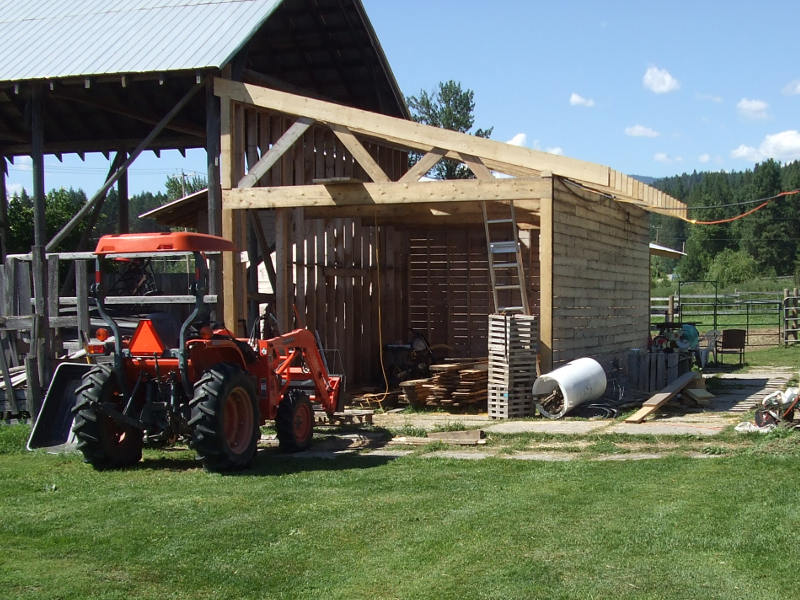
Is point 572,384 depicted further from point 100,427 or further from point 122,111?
point 122,111

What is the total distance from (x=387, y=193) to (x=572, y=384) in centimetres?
400

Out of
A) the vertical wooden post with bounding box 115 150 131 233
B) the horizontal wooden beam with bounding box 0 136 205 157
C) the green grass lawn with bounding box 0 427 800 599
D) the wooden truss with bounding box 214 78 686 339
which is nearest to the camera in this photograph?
the green grass lawn with bounding box 0 427 800 599

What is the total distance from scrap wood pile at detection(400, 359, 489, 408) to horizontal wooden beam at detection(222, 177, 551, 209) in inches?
109

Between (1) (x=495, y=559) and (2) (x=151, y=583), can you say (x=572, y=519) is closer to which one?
(1) (x=495, y=559)

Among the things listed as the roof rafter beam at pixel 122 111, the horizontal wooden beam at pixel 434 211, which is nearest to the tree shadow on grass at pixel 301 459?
the horizontal wooden beam at pixel 434 211

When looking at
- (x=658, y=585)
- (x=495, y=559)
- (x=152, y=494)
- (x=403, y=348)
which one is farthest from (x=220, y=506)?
(x=403, y=348)

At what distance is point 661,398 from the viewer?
1405 centimetres

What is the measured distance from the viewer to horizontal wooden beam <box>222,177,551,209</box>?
14.0 m

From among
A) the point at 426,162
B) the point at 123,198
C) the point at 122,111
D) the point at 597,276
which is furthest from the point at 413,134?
the point at 123,198

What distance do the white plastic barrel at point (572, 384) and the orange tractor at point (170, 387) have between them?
16.2 ft

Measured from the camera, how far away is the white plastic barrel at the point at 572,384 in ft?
44.2

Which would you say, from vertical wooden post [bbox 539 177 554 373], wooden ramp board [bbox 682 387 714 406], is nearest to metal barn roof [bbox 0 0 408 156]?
vertical wooden post [bbox 539 177 554 373]

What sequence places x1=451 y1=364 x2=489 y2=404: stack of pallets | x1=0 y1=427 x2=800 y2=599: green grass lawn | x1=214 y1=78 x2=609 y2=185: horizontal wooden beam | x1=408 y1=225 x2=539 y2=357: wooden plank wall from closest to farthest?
x1=0 y1=427 x2=800 y2=599: green grass lawn
x1=214 y1=78 x2=609 y2=185: horizontal wooden beam
x1=451 y1=364 x2=489 y2=404: stack of pallets
x1=408 y1=225 x2=539 y2=357: wooden plank wall

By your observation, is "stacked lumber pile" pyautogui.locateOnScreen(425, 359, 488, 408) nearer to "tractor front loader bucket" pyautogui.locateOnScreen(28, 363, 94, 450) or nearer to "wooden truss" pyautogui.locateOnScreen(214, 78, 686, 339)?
"wooden truss" pyautogui.locateOnScreen(214, 78, 686, 339)
